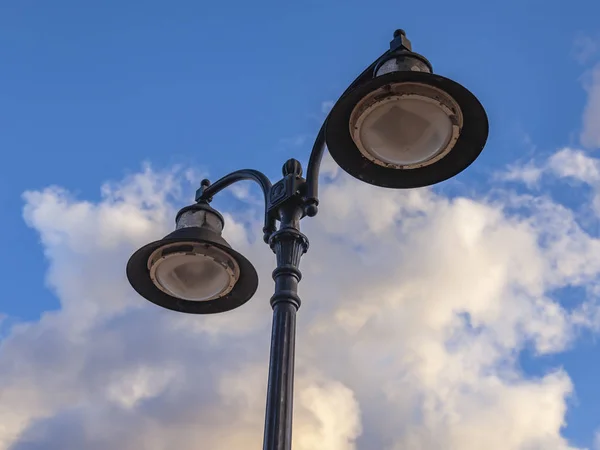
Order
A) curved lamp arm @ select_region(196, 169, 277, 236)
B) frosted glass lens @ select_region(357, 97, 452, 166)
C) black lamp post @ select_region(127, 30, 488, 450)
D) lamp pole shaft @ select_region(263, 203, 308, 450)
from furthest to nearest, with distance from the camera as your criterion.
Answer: curved lamp arm @ select_region(196, 169, 277, 236), frosted glass lens @ select_region(357, 97, 452, 166), black lamp post @ select_region(127, 30, 488, 450), lamp pole shaft @ select_region(263, 203, 308, 450)

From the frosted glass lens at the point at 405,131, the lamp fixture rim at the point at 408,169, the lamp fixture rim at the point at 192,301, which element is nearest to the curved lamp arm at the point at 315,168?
the lamp fixture rim at the point at 408,169

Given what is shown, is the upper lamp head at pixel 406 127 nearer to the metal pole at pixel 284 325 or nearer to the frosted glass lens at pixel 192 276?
the metal pole at pixel 284 325

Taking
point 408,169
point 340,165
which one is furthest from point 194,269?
point 408,169

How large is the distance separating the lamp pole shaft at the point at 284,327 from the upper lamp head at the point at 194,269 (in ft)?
2.48

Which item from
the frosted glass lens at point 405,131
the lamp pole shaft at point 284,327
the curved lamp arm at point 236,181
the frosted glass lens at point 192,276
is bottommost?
the lamp pole shaft at point 284,327

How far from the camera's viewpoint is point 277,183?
4.94 meters

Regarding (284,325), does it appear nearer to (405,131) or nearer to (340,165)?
(340,165)

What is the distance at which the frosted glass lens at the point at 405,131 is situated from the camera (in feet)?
13.8

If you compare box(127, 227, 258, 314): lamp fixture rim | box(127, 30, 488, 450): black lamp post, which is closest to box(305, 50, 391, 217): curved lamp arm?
box(127, 30, 488, 450): black lamp post

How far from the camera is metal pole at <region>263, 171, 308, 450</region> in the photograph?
3.74m

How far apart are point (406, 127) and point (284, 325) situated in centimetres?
151

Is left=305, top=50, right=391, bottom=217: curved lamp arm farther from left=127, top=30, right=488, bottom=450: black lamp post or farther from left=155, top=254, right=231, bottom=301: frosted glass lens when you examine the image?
left=155, top=254, right=231, bottom=301: frosted glass lens

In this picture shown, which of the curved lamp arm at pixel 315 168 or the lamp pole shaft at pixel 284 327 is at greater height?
the curved lamp arm at pixel 315 168

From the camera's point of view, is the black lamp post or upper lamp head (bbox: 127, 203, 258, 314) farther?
upper lamp head (bbox: 127, 203, 258, 314)
